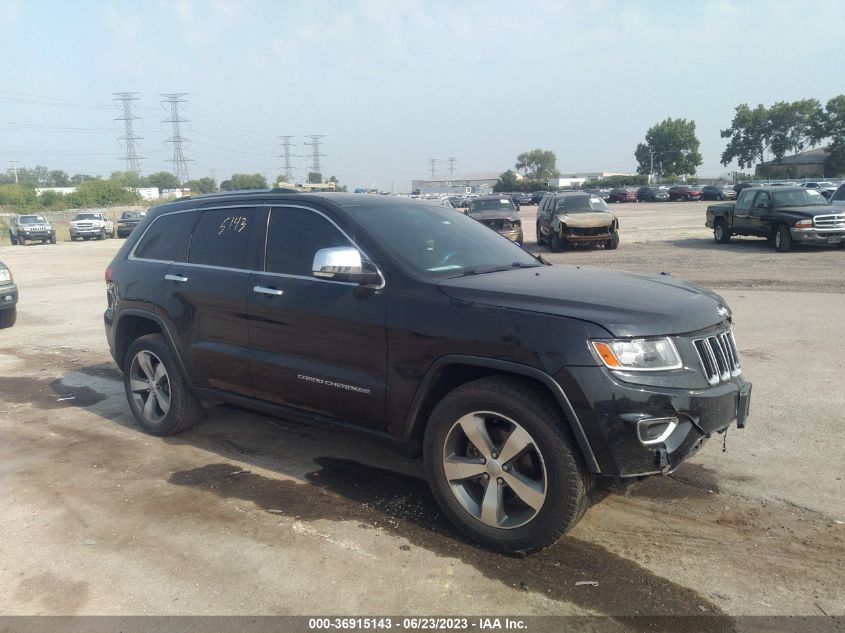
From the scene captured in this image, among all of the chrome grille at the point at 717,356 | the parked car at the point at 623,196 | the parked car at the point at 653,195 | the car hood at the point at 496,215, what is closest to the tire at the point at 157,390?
the chrome grille at the point at 717,356

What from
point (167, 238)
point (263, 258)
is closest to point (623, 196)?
point (167, 238)

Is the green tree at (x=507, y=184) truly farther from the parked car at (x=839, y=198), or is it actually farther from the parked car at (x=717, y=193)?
the parked car at (x=839, y=198)

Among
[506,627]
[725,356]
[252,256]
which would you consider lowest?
[506,627]

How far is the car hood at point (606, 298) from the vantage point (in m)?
3.35

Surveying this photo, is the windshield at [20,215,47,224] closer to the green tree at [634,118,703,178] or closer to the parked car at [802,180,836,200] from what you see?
the parked car at [802,180,836,200]

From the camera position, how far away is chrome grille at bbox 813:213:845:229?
17.6 meters

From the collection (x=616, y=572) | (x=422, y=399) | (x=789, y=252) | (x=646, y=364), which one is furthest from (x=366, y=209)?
(x=789, y=252)

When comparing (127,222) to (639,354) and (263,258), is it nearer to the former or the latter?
(263,258)

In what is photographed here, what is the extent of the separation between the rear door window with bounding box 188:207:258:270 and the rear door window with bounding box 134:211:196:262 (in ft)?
0.45

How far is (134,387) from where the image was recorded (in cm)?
575

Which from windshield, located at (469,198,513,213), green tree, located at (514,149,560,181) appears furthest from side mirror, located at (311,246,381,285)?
green tree, located at (514,149,560,181)

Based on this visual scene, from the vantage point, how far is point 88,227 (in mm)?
39344

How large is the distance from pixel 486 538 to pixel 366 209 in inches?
87.5

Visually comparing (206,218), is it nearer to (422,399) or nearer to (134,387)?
(134,387)
